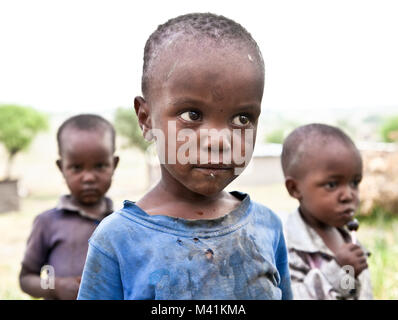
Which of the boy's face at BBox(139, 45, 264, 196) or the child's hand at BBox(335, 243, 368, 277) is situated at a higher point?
the boy's face at BBox(139, 45, 264, 196)

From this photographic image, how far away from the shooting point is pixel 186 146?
4.59ft

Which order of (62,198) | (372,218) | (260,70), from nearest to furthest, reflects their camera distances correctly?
(260,70) < (62,198) < (372,218)

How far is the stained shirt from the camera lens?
2.56 meters

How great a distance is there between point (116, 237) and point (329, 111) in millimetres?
13027

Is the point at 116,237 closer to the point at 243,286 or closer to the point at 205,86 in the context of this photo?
the point at 243,286

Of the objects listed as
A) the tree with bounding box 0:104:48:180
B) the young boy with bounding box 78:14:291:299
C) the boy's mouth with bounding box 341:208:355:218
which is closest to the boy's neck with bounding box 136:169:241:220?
the young boy with bounding box 78:14:291:299

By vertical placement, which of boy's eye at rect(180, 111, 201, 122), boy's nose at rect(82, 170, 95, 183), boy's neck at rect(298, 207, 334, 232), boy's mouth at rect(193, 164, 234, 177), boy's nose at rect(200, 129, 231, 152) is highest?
boy's nose at rect(82, 170, 95, 183)

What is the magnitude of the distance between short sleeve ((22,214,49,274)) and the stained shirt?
148 cm

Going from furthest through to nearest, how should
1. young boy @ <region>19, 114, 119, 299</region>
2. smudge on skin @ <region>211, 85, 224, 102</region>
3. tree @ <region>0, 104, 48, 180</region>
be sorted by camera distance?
tree @ <region>0, 104, 48, 180</region>
young boy @ <region>19, 114, 119, 299</region>
smudge on skin @ <region>211, 85, 224, 102</region>

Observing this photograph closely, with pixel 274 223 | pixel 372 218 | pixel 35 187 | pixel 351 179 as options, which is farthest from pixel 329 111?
pixel 274 223

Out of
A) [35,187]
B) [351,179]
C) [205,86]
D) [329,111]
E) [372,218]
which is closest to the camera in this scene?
[205,86]

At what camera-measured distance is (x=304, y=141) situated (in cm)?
285

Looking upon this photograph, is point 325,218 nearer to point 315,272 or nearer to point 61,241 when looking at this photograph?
point 315,272

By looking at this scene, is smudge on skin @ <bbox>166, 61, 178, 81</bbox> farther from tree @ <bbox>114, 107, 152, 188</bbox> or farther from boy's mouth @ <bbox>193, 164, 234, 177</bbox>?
tree @ <bbox>114, 107, 152, 188</bbox>
